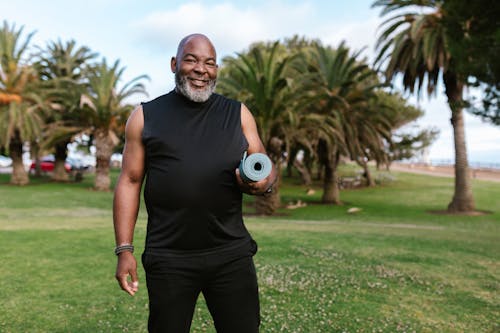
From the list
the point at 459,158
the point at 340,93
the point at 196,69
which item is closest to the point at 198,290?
the point at 196,69

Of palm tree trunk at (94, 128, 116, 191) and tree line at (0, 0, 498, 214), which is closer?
tree line at (0, 0, 498, 214)

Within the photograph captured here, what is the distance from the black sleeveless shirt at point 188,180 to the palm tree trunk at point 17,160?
Result: 2905cm

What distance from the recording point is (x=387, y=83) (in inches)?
863

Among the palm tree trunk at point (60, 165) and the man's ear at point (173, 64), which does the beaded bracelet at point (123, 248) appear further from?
the palm tree trunk at point (60, 165)

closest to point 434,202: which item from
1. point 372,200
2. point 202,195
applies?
point 372,200

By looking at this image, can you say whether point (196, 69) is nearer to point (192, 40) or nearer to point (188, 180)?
point (192, 40)

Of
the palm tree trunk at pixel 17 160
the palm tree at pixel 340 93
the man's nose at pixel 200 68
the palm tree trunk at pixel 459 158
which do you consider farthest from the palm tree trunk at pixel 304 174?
the man's nose at pixel 200 68

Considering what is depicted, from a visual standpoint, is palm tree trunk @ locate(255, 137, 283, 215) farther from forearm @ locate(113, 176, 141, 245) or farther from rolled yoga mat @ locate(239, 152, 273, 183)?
rolled yoga mat @ locate(239, 152, 273, 183)

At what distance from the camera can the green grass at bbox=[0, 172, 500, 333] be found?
16.8 ft

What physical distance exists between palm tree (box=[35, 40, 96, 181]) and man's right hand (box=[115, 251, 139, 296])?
2478 centimetres

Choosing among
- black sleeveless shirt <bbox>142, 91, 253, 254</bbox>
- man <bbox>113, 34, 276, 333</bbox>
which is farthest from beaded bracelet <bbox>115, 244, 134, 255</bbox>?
black sleeveless shirt <bbox>142, 91, 253, 254</bbox>

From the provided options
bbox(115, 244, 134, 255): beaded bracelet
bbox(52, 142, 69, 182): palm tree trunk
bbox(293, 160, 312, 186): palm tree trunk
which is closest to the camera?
bbox(115, 244, 134, 255): beaded bracelet

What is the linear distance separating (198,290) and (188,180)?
0.61 metres

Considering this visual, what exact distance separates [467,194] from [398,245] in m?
13.0
